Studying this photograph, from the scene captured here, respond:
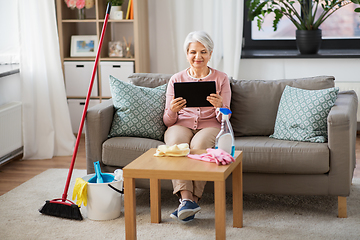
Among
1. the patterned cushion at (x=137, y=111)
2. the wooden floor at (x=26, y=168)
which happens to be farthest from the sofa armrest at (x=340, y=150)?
the patterned cushion at (x=137, y=111)

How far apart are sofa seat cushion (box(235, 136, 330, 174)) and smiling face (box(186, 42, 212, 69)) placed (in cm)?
53

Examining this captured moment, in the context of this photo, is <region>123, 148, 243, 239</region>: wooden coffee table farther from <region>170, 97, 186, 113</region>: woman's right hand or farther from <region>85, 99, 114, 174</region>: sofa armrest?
<region>85, 99, 114, 174</region>: sofa armrest

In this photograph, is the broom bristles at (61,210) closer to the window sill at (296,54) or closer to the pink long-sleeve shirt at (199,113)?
the pink long-sleeve shirt at (199,113)

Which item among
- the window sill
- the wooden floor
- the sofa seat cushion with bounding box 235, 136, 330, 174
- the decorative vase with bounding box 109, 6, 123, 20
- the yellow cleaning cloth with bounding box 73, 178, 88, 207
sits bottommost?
the wooden floor

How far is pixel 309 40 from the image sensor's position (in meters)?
4.16

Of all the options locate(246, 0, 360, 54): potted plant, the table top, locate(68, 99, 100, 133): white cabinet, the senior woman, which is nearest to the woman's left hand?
the senior woman

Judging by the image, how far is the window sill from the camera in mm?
4176

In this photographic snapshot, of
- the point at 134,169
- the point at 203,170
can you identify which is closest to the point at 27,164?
the point at 134,169

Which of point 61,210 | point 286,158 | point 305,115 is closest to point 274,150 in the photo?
point 286,158

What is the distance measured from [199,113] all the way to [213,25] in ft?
5.70

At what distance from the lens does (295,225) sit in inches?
92.4

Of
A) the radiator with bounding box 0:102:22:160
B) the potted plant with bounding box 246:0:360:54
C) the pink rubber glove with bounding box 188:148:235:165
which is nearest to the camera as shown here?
the pink rubber glove with bounding box 188:148:235:165

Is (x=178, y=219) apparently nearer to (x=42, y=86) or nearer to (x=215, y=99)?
(x=215, y=99)

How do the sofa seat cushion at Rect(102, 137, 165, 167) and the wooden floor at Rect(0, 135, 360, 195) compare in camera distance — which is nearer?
the sofa seat cushion at Rect(102, 137, 165, 167)
